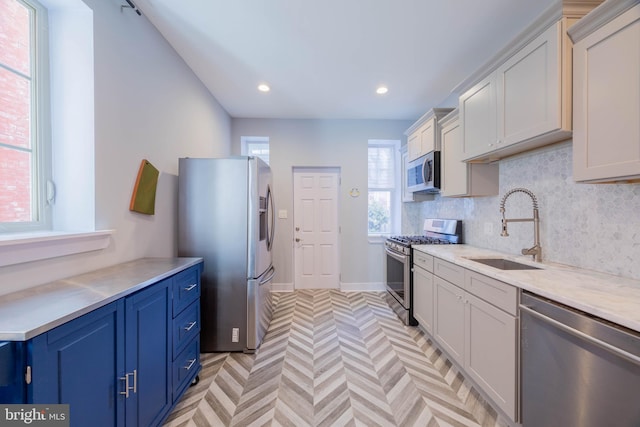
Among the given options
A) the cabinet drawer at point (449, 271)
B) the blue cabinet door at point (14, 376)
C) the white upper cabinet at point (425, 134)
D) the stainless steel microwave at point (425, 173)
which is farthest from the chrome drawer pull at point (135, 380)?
the white upper cabinet at point (425, 134)

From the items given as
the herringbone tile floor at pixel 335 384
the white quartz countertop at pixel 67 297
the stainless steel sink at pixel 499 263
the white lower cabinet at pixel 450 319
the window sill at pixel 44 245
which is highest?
the window sill at pixel 44 245

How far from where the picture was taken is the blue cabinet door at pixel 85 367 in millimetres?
830

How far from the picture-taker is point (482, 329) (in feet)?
5.60

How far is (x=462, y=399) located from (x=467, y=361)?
0.25 metres

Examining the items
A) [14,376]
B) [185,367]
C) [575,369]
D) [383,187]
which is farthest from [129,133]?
[383,187]

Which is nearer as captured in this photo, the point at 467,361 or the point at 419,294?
the point at 467,361

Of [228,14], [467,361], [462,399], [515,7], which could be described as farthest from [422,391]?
[228,14]

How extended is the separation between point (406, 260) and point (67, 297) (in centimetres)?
273

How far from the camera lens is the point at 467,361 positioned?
6.09 ft

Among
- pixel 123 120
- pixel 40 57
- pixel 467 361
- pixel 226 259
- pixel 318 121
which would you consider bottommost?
pixel 467 361

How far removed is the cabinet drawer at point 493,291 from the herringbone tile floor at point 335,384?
29.7 inches

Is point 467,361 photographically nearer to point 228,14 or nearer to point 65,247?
point 65,247

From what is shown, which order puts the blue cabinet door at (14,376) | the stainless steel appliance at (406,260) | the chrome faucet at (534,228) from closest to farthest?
the blue cabinet door at (14,376)
the chrome faucet at (534,228)
the stainless steel appliance at (406,260)

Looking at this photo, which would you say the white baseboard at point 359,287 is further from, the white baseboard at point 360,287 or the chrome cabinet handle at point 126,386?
the chrome cabinet handle at point 126,386
